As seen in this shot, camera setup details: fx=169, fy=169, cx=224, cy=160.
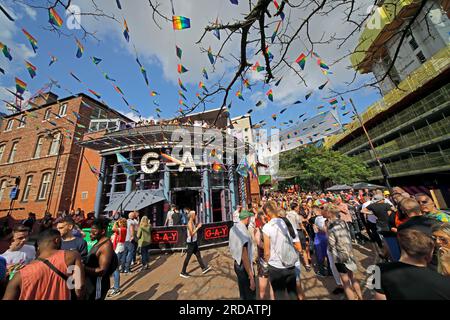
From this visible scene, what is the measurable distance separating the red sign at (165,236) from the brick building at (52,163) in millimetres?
8905

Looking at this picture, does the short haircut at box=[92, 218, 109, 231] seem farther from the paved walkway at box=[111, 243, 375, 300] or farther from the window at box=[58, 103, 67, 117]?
the window at box=[58, 103, 67, 117]

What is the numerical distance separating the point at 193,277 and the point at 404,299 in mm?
4846

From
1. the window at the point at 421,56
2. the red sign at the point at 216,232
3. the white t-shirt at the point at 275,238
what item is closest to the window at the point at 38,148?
the red sign at the point at 216,232

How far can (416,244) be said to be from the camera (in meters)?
1.52

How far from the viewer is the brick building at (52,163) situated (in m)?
13.6

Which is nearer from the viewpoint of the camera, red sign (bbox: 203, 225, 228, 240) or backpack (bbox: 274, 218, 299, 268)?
backpack (bbox: 274, 218, 299, 268)

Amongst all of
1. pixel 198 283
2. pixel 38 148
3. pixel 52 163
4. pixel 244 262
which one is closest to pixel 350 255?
pixel 244 262

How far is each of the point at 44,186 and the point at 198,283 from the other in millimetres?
17759

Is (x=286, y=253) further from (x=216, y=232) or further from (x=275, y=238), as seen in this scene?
(x=216, y=232)

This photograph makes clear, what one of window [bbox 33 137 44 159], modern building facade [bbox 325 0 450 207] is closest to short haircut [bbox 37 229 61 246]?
window [bbox 33 137 44 159]

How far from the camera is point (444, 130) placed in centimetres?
1817

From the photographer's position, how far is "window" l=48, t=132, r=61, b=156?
15.0 m
